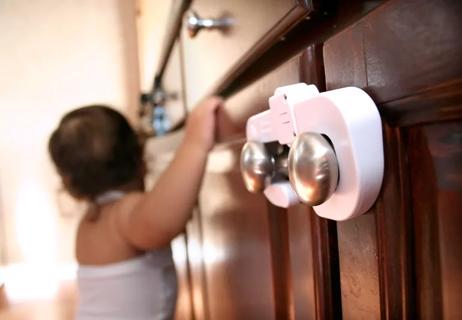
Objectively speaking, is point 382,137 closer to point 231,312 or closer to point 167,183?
point 231,312

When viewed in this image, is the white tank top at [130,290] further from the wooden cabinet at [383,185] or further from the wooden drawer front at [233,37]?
the wooden cabinet at [383,185]

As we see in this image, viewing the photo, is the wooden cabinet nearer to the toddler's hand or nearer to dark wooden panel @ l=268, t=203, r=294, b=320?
dark wooden panel @ l=268, t=203, r=294, b=320

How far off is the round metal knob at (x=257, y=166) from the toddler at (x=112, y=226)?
0.45 metres

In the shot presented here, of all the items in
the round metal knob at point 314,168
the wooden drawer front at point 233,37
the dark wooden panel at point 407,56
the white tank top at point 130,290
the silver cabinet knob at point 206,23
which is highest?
the silver cabinet knob at point 206,23

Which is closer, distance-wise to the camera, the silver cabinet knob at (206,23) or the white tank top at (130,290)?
the silver cabinet knob at (206,23)

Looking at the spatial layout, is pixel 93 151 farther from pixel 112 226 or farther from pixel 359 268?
pixel 359 268

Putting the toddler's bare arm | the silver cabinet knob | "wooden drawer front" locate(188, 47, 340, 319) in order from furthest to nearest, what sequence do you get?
the toddler's bare arm → the silver cabinet knob → "wooden drawer front" locate(188, 47, 340, 319)

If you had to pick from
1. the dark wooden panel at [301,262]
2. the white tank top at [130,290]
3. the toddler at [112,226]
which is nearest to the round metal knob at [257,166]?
the dark wooden panel at [301,262]

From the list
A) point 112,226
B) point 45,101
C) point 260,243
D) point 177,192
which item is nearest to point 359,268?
point 260,243

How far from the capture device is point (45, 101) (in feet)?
6.00

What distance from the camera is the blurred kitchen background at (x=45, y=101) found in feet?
5.86

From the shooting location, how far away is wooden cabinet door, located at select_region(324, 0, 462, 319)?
0.15 m

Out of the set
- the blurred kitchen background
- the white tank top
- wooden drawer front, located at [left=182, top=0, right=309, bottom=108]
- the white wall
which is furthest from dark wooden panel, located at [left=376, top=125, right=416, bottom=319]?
the white wall

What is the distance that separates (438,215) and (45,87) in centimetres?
190
